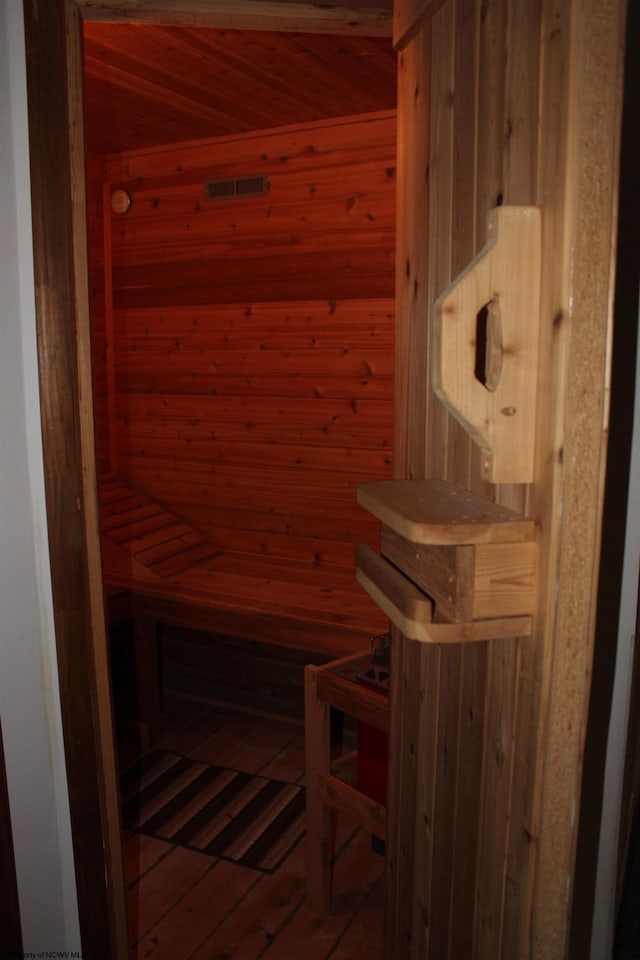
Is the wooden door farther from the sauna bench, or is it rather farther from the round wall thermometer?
the round wall thermometer

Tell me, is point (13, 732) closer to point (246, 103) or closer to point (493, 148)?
point (493, 148)

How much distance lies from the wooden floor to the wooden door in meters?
1.35

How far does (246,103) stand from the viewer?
3971mm

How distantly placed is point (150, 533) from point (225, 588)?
0.85m

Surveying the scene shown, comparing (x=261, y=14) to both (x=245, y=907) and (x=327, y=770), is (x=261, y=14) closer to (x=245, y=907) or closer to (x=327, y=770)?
(x=327, y=770)

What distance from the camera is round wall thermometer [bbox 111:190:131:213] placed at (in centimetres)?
498

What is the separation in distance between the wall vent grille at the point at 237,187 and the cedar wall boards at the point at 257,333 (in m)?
0.04

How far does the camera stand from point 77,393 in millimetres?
1692

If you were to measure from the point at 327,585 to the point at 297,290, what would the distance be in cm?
173

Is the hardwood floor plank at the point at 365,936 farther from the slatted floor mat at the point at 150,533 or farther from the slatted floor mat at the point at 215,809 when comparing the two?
the slatted floor mat at the point at 150,533

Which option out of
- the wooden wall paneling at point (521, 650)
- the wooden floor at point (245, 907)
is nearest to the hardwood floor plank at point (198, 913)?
the wooden floor at point (245, 907)

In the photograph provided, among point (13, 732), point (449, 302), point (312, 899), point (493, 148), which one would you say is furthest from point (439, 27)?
point (312, 899)

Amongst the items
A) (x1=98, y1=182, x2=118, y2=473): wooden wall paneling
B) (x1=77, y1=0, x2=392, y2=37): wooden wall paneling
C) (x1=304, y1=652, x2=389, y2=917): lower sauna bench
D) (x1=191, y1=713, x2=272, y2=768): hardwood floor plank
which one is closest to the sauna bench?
(x1=98, y1=182, x2=118, y2=473): wooden wall paneling

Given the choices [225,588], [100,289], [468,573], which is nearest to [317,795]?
[225,588]
